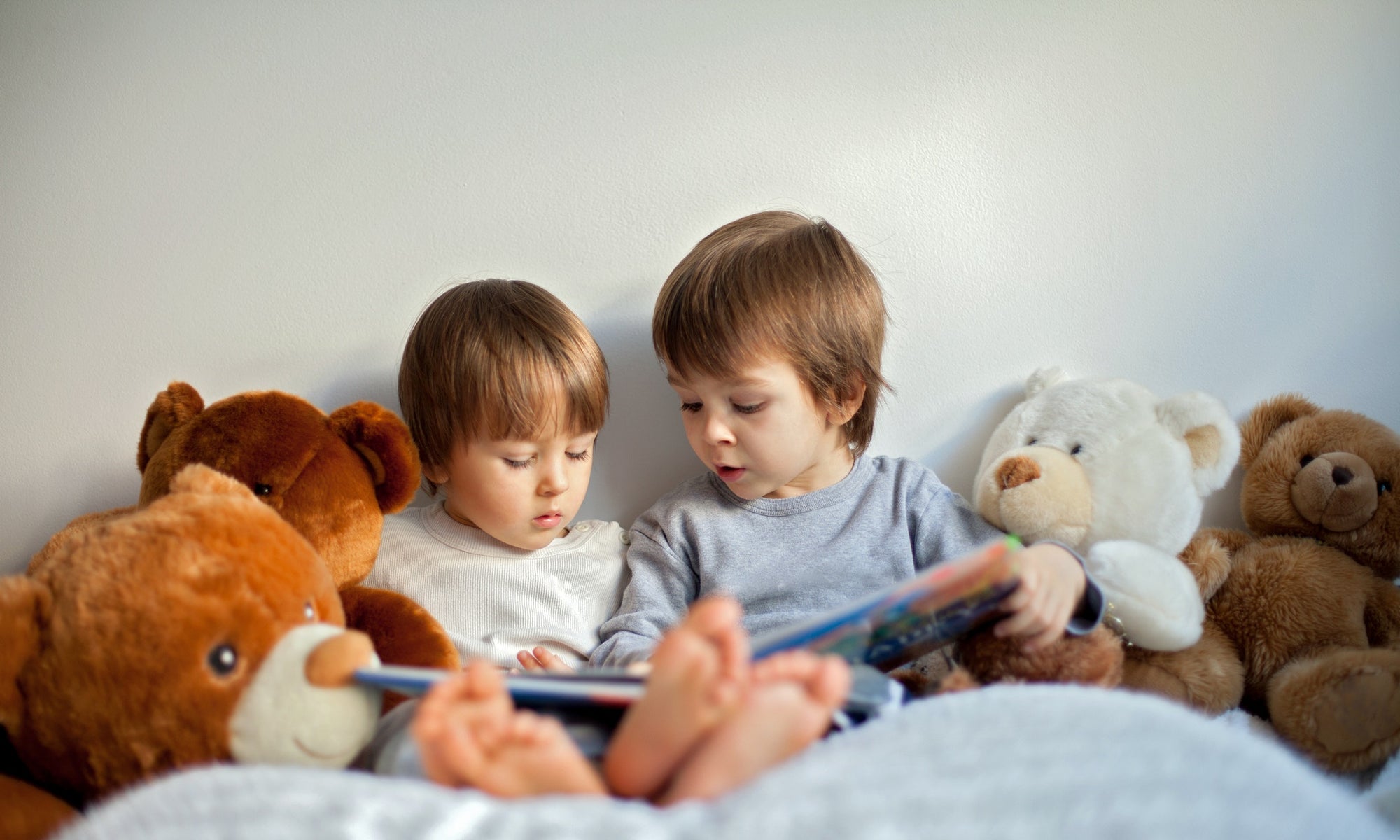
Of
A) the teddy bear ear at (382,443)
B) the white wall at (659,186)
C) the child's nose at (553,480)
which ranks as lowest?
the child's nose at (553,480)

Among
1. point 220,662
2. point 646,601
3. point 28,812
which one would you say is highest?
point 220,662

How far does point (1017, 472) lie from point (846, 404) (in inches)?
9.7

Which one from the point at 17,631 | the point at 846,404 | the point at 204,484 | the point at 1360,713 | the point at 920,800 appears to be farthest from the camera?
the point at 846,404

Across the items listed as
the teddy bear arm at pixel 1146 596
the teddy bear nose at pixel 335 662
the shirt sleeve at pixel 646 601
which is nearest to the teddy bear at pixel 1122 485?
the teddy bear arm at pixel 1146 596

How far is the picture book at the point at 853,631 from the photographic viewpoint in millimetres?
618

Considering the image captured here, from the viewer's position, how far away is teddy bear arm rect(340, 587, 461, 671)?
100 centimetres

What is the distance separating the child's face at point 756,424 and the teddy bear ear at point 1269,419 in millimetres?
613

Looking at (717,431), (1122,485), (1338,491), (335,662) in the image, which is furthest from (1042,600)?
(335,662)

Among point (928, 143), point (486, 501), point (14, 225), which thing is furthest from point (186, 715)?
point (928, 143)

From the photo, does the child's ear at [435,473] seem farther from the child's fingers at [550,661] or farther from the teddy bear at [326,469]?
the child's fingers at [550,661]

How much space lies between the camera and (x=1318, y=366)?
1286 millimetres

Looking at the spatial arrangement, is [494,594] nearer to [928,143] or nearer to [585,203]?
[585,203]

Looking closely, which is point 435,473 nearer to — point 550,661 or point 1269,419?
point 550,661

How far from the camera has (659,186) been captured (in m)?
1.26
